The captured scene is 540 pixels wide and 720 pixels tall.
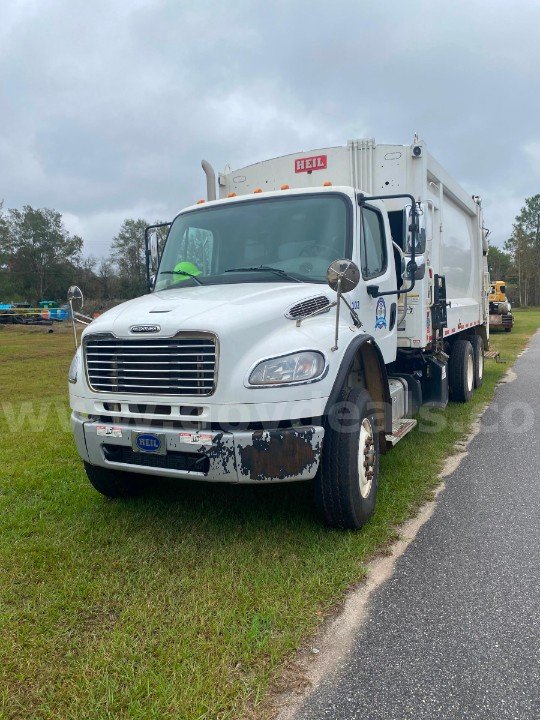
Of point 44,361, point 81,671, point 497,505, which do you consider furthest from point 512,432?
point 44,361

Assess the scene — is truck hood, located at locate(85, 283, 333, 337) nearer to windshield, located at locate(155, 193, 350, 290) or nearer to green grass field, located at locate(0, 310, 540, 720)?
windshield, located at locate(155, 193, 350, 290)

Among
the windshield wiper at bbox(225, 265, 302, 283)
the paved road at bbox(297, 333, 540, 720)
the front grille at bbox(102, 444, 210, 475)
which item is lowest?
the paved road at bbox(297, 333, 540, 720)

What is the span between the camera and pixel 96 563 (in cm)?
369

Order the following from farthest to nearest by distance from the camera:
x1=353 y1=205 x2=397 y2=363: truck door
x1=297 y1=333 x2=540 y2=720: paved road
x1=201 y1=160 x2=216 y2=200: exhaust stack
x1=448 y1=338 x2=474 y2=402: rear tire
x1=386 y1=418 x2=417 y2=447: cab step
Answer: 1. x1=448 y1=338 x2=474 y2=402: rear tire
2. x1=201 y1=160 x2=216 y2=200: exhaust stack
3. x1=386 y1=418 x2=417 y2=447: cab step
4. x1=353 y1=205 x2=397 y2=363: truck door
5. x1=297 y1=333 x2=540 y2=720: paved road

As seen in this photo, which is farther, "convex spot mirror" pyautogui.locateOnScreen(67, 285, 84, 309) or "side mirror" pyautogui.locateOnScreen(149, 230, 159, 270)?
"side mirror" pyautogui.locateOnScreen(149, 230, 159, 270)

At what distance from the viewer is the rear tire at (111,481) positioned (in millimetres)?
4652

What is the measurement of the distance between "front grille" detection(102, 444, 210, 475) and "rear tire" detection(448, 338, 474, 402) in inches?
251

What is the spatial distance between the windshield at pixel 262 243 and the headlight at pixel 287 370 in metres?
1.02

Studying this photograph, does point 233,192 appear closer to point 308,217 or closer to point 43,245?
point 308,217

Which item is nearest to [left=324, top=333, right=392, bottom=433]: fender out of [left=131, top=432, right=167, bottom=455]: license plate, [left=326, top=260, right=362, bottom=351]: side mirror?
[left=326, top=260, right=362, bottom=351]: side mirror

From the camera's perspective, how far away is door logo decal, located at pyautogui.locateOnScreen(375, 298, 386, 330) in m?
5.11

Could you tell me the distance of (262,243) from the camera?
4.82 meters

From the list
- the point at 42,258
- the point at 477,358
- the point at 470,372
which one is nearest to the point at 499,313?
the point at 477,358

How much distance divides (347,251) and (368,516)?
6.81ft
